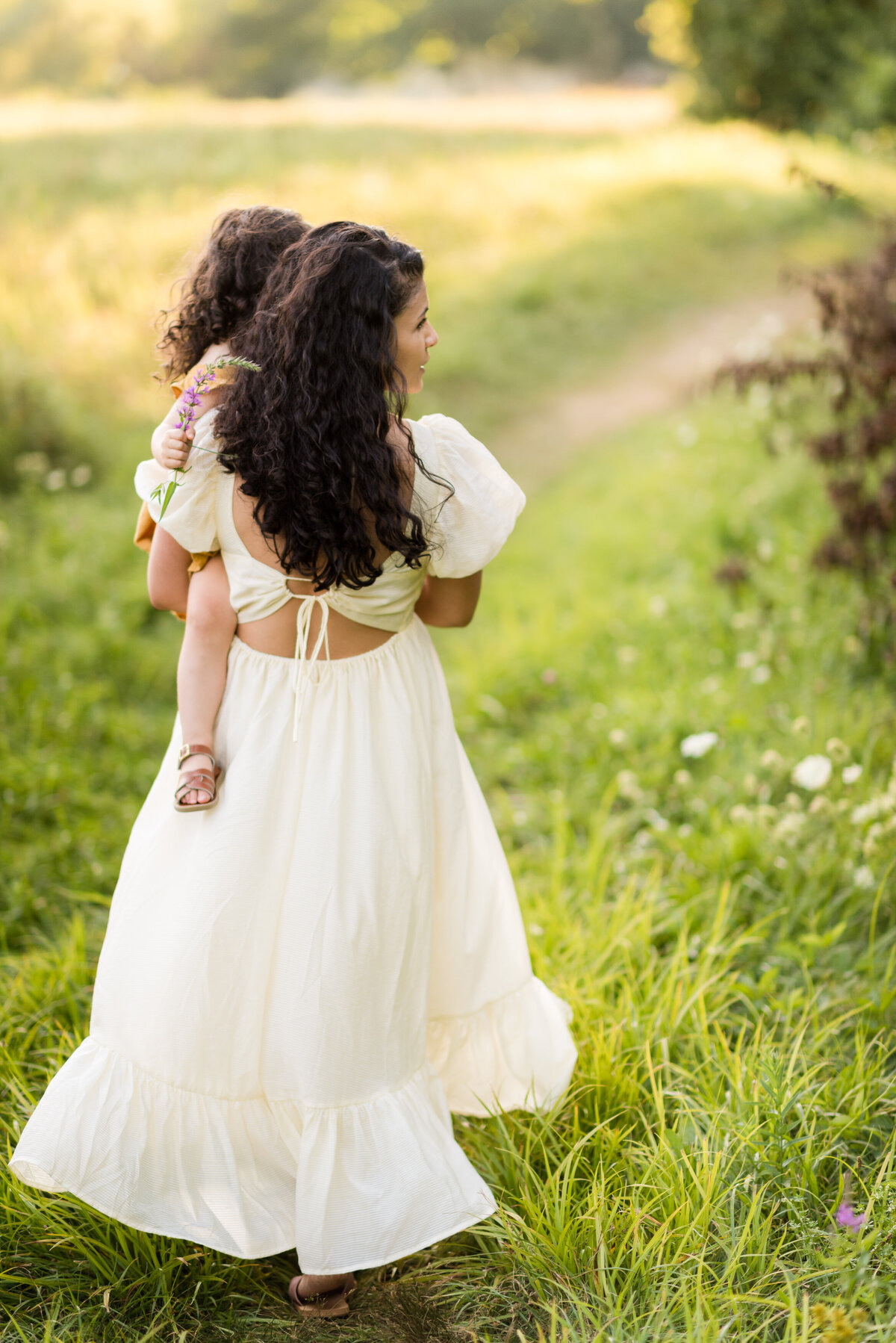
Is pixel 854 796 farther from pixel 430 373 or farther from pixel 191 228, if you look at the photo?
pixel 191 228

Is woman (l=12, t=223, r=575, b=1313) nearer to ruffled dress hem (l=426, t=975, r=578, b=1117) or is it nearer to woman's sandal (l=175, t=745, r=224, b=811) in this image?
woman's sandal (l=175, t=745, r=224, b=811)

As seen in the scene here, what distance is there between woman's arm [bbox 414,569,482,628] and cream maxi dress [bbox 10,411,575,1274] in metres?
0.08

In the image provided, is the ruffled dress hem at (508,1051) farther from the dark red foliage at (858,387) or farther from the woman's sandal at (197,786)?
the dark red foliage at (858,387)

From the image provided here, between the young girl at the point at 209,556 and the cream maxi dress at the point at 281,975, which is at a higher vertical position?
the young girl at the point at 209,556

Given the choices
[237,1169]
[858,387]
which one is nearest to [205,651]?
[237,1169]

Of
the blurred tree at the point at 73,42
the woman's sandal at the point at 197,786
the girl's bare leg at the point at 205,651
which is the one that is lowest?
the woman's sandal at the point at 197,786

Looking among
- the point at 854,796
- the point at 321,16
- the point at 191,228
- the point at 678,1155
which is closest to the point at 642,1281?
the point at 678,1155

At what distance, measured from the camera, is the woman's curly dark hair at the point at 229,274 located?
1909 mm

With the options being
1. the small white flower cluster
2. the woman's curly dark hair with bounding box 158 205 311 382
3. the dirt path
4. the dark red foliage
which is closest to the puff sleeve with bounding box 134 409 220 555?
the woman's curly dark hair with bounding box 158 205 311 382

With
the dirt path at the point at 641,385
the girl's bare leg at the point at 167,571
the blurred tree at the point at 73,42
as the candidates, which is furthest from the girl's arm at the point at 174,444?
the blurred tree at the point at 73,42

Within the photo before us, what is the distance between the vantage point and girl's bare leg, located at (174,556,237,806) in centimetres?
188

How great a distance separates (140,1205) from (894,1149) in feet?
4.61

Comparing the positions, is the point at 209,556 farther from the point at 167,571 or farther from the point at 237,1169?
the point at 237,1169

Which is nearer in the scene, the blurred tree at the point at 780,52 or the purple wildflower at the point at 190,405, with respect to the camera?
the purple wildflower at the point at 190,405
